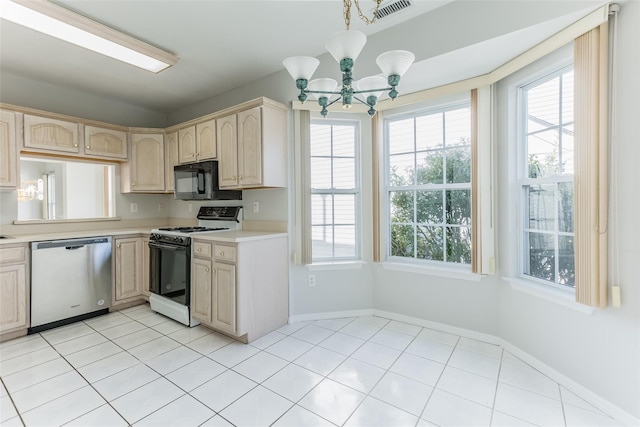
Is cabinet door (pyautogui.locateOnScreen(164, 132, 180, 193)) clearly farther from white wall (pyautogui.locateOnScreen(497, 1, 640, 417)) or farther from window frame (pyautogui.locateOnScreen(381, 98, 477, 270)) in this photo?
white wall (pyautogui.locateOnScreen(497, 1, 640, 417))

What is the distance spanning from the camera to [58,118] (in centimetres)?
312

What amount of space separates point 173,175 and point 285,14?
8.33 ft

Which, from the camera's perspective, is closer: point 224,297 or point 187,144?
point 224,297

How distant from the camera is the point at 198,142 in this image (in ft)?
11.0

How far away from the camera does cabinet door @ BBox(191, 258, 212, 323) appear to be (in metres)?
2.70

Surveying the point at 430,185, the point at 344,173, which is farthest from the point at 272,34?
the point at 430,185

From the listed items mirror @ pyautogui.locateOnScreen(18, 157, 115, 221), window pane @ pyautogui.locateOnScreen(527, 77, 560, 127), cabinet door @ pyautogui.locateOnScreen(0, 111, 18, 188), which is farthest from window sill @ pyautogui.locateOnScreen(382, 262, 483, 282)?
cabinet door @ pyautogui.locateOnScreen(0, 111, 18, 188)

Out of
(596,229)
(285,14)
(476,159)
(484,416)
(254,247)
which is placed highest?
(285,14)

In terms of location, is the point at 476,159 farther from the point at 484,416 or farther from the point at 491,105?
the point at 484,416

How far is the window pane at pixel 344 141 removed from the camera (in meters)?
3.14

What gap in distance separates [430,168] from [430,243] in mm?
764

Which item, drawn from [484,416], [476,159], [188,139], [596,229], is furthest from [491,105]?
[188,139]

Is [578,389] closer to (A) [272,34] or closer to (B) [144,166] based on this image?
(A) [272,34]

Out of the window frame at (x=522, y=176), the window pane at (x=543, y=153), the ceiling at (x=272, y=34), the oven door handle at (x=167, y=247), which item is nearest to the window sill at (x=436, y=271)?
the window frame at (x=522, y=176)
